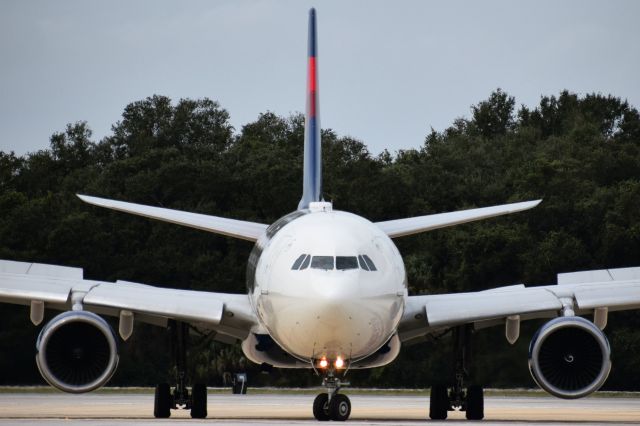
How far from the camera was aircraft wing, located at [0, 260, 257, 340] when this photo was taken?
2155 cm

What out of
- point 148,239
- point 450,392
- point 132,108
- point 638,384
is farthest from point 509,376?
point 132,108

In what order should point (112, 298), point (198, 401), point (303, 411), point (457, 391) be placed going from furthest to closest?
point (303, 411)
point (457, 391)
point (198, 401)
point (112, 298)

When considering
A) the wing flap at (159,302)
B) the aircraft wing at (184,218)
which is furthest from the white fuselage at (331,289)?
the aircraft wing at (184,218)

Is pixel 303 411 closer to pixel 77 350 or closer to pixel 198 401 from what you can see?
pixel 198 401

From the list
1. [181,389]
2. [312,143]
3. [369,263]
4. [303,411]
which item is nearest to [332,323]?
[369,263]

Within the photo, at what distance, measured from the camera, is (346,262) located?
62.2 feet

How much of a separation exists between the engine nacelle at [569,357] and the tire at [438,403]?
3434 millimetres

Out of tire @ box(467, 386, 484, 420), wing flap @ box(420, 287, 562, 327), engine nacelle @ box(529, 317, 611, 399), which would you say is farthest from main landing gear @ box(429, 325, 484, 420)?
engine nacelle @ box(529, 317, 611, 399)

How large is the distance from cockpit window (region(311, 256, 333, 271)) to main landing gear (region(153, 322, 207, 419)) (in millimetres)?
5127

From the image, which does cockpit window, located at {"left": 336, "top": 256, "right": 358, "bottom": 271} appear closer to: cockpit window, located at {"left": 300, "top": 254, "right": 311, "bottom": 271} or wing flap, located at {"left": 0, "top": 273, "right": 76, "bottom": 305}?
cockpit window, located at {"left": 300, "top": 254, "right": 311, "bottom": 271}

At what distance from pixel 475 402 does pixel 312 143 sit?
225 inches

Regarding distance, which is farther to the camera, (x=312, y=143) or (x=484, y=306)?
(x=312, y=143)

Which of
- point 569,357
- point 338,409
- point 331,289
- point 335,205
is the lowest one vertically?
point 338,409

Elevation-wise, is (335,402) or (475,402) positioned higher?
(475,402)
